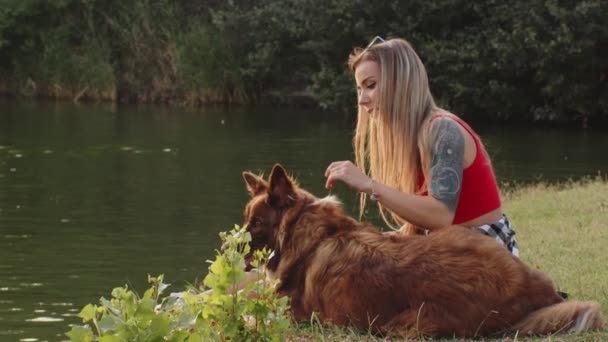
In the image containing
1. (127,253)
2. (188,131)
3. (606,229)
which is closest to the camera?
(606,229)

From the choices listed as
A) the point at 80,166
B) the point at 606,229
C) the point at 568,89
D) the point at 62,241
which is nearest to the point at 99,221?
the point at 62,241

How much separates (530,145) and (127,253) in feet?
52.2

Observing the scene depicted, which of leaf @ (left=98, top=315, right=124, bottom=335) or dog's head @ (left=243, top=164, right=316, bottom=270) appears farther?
dog's head @ (left=243, top=164, right=316, bottom=270)

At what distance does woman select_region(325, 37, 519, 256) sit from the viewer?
6582 millimetres

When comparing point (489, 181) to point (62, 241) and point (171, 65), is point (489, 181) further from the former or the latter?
point (171, 65)

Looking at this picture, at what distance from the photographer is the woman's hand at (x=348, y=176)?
642 centimetres

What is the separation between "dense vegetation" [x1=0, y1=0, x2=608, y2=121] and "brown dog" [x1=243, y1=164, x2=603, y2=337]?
25.8 metres

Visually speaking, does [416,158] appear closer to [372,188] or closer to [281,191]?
[372,188]

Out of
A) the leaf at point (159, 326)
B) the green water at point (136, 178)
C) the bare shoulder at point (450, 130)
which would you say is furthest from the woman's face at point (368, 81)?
the green water at point (136, 178)

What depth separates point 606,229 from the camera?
37.6 ft

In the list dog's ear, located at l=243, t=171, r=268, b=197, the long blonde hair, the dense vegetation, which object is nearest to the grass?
dog's ear, located at l=243, t=171, r=268, b=197

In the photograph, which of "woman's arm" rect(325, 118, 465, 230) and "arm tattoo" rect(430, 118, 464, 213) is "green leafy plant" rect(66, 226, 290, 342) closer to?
"woman's arm" rect(325, 118, 465, 230)

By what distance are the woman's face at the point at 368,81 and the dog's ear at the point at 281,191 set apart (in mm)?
722

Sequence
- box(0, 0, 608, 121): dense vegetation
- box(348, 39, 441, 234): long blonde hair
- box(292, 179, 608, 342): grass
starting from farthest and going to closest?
box(0, 0, 608, 121): dense vegetation < box(348, 39, 441, 234): long blonde hair < box(292, 179, 608, 342): grass
